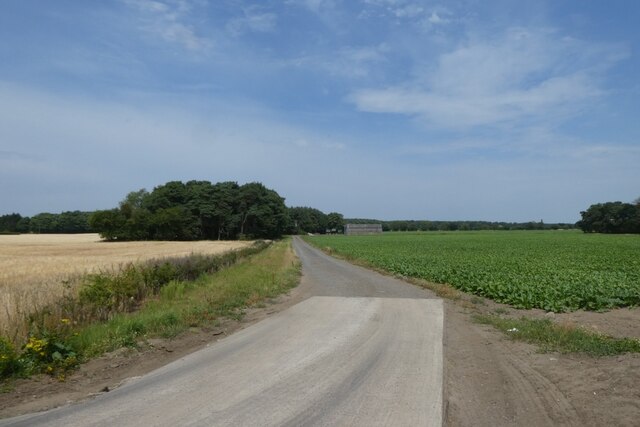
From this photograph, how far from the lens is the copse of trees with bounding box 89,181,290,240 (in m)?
94.9

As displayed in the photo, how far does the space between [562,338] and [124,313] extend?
1040cm

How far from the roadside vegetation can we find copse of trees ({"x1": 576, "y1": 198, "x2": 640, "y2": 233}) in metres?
141

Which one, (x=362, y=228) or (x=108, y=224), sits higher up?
(x=108, y=224)

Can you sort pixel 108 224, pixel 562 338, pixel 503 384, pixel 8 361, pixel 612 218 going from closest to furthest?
pixel 503 384 < pixel 8 361 < pixel 562 338 < pixel 108 224 < pixel 612 218

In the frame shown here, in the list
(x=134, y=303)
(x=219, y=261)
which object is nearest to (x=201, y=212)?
(x=219, y=261)

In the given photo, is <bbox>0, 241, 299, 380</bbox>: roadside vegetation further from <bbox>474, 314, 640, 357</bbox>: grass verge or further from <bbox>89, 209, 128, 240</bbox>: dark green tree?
<bbox>89, 209, 128, 240</bbox>: dark green tree

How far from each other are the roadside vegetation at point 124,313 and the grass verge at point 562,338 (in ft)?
22.6

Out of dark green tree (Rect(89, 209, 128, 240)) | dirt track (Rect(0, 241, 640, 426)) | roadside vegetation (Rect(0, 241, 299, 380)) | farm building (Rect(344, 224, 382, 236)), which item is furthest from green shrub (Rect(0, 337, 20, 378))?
farm building (Rect(344, 224, 382, 236))

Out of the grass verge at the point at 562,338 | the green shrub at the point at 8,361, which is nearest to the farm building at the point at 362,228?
the grass verge at the point at 562,338

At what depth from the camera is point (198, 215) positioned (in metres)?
101

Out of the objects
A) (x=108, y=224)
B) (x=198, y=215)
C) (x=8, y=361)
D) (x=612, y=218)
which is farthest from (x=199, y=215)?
(x=612, y=218)

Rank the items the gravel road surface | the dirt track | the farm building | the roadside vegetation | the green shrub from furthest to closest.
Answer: the farm building < the roadside vegetation < the green shrub < the dirt track < the gravel road surface

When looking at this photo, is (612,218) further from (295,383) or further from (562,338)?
(295,383)

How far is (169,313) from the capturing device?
11.6 m
